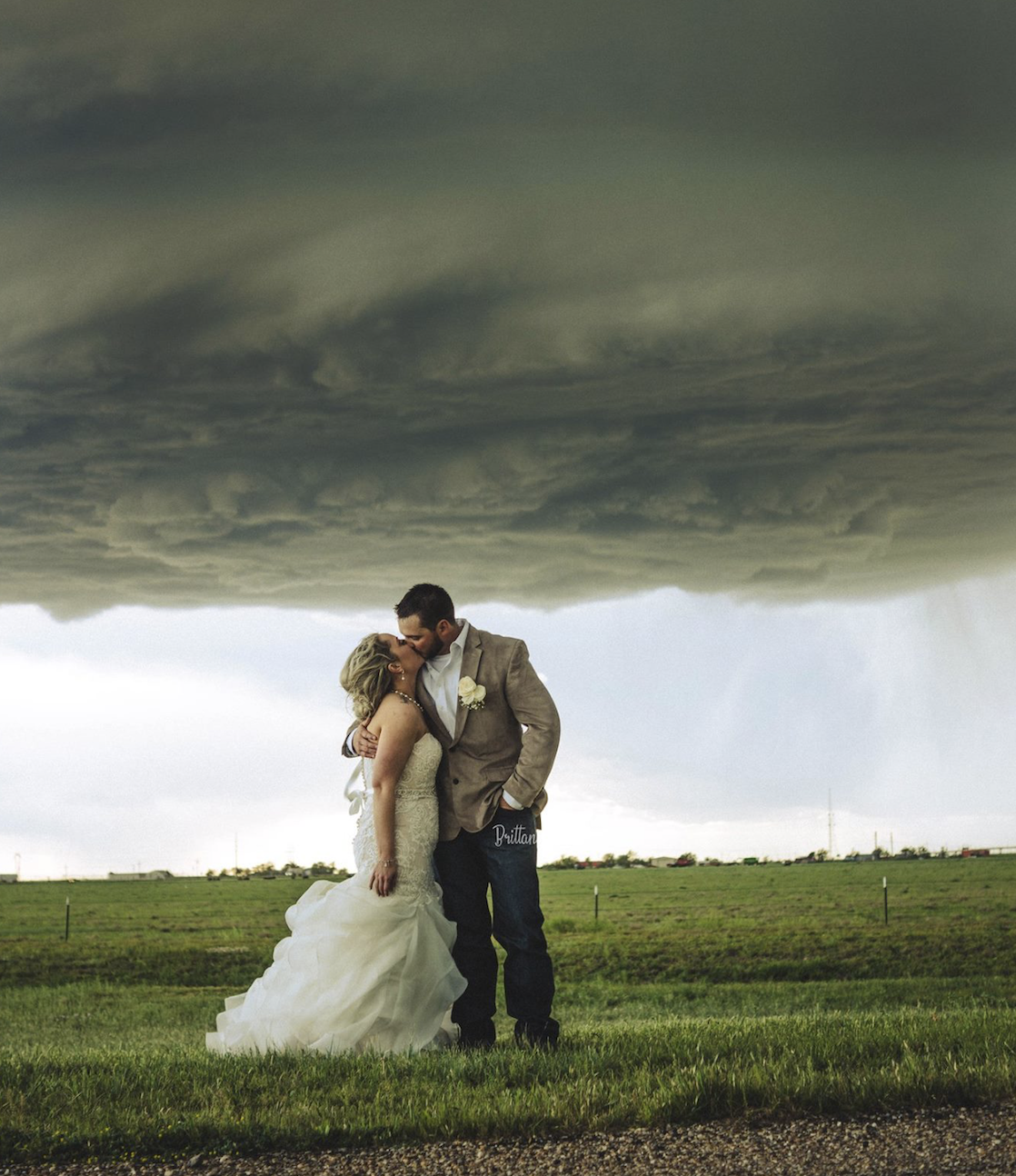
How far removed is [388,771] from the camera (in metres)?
7.61

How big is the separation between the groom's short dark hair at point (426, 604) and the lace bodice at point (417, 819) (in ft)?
→ 2.55

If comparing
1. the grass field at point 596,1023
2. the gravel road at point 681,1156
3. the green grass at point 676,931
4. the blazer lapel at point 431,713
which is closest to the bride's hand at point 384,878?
the blazer lapel at point 431,713

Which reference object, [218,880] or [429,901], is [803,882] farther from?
[429,901]

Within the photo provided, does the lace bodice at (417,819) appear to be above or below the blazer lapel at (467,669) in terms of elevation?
below

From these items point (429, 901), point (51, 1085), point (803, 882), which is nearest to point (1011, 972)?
point (429, 901)

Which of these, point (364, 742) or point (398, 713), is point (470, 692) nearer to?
point (398, 713)

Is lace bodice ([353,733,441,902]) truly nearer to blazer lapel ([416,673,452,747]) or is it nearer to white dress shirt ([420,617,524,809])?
blazer lapel ([416,673,452,747])

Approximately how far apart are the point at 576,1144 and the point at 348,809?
335 cm

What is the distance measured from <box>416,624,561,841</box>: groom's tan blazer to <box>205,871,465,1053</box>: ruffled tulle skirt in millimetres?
636

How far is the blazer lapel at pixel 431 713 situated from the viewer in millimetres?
7820

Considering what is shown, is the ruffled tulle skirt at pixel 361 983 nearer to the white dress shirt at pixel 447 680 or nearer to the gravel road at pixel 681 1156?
the white dress shirt at pixel 447 680

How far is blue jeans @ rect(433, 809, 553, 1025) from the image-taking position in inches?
297

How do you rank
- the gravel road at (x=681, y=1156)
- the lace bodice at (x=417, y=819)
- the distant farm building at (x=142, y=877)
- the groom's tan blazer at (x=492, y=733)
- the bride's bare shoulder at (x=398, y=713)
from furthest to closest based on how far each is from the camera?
the distant farm building at (x=142, y=877), the lace bodice at (x=417, y=819), the bride's bare shoulder at (x=398, y=713), the groom's tan blazer at (x=492, y=733), the gravel road at (x=681, y=1156)

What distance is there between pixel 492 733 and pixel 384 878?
3.77 ft
